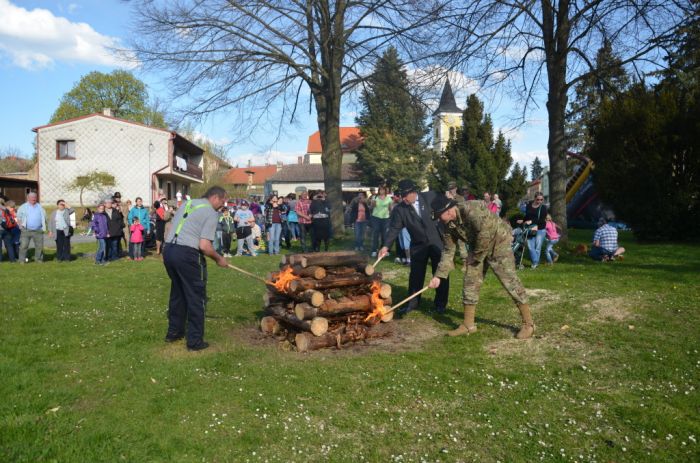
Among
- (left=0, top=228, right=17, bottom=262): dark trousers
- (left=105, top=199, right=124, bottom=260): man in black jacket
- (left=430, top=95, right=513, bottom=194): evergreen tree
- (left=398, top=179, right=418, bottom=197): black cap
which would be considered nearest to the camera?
(left=398, top=179, right=418, bottom=197): black cap

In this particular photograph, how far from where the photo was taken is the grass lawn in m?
4.03

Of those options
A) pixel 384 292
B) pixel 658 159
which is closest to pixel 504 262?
pixel 384 292

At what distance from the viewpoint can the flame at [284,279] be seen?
691 centimetres

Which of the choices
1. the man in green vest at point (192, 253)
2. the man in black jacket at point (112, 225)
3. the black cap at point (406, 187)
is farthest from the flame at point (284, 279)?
the man in black jacket at point (112, 225)

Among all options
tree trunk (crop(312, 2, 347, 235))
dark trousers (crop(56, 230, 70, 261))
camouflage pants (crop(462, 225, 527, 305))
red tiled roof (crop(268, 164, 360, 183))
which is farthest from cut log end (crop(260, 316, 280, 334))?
red tiled roof (crop(268, 164, 360, 183))

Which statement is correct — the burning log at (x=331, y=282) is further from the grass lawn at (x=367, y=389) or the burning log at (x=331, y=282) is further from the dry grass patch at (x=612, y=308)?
the dry grass patch at (x=612, y=308)

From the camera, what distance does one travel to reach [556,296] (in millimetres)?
Result: 9008

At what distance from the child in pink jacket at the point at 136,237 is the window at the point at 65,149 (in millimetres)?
28039

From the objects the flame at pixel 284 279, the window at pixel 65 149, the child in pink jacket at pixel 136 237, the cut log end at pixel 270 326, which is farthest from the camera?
the window at pixel 65 149

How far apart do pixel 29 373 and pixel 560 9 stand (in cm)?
1393

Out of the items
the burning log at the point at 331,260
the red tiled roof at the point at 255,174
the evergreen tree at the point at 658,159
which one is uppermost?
the red tiled roof at the point at 255,174

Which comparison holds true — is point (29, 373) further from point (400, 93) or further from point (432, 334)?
point (400, 93)

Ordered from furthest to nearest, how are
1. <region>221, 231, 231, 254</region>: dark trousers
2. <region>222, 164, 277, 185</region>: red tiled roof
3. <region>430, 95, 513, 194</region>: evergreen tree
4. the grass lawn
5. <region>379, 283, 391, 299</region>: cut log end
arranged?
1. <region>222, 164, 277, 185</region>: red tiled roof
2. <region>430, 95, 513, 194</region>: evergreen tree
3. <region>221, 231, 231, 254</region>: dark trousers
4. <region>379, 283, 391, 299</region>: cut log end
5. the grass lawn

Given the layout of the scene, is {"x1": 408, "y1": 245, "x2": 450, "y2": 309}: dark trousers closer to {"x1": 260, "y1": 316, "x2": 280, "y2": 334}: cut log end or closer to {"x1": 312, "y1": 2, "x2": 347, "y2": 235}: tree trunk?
{"x1": 260, "y1": 316, "x2": 280, "y2": 334}: cut log end
